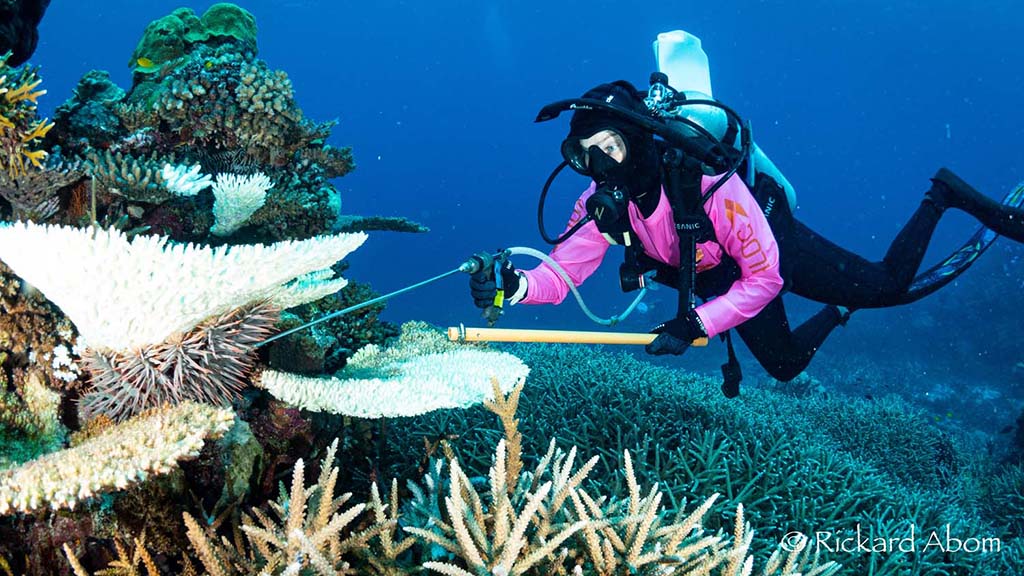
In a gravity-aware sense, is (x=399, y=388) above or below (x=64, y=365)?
above

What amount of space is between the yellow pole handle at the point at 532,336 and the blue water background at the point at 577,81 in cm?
7217

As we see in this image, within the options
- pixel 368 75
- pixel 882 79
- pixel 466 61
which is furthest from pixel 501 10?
pixel 882 79

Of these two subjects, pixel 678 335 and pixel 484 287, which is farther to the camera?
pixel 678 335

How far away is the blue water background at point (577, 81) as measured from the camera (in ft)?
306

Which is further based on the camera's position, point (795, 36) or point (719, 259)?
point (795, 36)

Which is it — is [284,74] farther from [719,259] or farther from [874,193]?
[874,193]

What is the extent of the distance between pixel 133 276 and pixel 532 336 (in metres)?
2.65

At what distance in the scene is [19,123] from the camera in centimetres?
295

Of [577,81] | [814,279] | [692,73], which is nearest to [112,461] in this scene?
[692,73]

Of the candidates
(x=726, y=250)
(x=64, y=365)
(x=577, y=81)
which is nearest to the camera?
(x=64, y=365)

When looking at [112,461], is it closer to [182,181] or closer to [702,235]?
[182,181]

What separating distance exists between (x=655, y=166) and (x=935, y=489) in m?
6.78

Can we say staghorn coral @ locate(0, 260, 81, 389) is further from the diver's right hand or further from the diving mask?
the diving mask

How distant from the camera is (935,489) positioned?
24.5 ft
